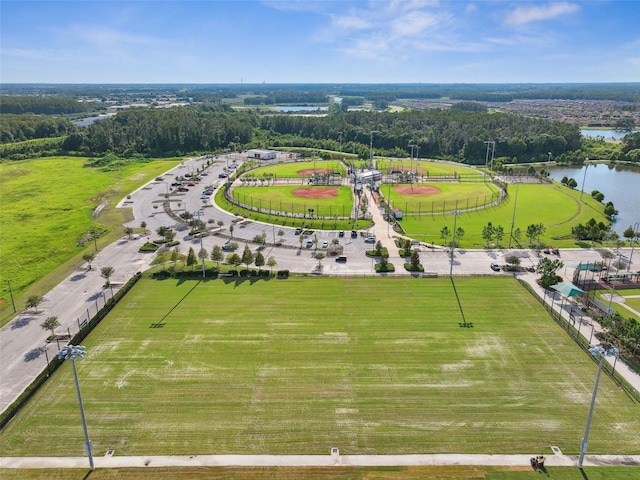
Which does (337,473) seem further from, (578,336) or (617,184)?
(617,184)

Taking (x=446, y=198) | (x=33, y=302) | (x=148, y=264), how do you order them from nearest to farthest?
(x=33, y=302)
(x=148, y=264)
(x=446, y=198)

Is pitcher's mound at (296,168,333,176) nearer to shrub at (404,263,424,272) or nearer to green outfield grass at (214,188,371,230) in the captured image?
green outfield grass at (214,188,371,230)

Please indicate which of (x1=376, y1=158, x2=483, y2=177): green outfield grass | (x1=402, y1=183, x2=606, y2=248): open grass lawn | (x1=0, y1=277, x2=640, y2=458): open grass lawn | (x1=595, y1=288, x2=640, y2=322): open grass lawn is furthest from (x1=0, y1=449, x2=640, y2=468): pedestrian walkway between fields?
(x1=376, y1=158, x2=483, y2=177): green outfield grass

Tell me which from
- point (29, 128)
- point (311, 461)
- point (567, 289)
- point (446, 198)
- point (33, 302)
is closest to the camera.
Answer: point (311, 461)

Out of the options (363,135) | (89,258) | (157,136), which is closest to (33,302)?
(89,258)

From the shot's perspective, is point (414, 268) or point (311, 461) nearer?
point (311, 461)
